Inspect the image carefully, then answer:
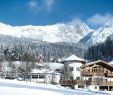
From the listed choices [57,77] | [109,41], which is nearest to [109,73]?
[57,77]

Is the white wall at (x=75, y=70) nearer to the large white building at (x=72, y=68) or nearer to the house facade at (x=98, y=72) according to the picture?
the large white building at (x=72, y=68)

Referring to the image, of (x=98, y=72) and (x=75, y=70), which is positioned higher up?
(x=75, y=70)

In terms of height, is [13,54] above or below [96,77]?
above

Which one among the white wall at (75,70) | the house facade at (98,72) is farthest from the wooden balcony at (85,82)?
the white wall at (75,70)

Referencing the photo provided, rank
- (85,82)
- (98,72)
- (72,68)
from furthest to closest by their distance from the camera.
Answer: (72,68)
(98,72)
(85,82)

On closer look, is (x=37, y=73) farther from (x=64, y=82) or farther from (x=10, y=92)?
(x=10, y=92)

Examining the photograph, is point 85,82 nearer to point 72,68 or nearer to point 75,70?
point 75,70

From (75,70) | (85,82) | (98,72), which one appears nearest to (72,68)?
(75,70)

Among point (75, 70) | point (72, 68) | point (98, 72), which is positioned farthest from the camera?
point (72, 68)

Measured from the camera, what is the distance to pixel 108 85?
7100cm

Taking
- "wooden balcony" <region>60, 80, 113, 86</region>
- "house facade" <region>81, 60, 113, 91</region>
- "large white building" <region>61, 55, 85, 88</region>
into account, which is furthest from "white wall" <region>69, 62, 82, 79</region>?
"wooden balcony" <region>60, 80, 113, 86</region>

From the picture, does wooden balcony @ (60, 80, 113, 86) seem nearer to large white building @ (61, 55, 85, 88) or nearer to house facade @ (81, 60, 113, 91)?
house facade @ (81, 60, 113, 91)

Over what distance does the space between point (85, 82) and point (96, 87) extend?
2.47 metres

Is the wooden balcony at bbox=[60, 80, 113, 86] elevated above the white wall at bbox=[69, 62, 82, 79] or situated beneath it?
situated beneath
